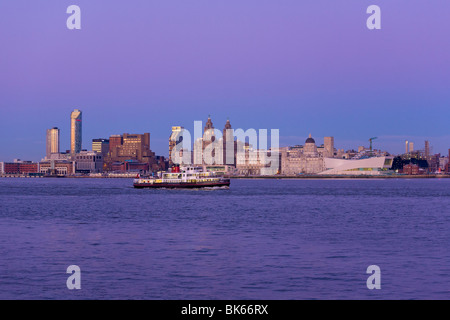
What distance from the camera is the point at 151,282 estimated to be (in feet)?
65.6

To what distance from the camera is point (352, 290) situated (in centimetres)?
1895

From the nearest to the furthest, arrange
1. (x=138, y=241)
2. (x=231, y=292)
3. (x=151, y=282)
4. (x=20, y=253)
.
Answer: (x=231, y=292) < (x=151, y=282) < (x=20, y=253) < (x=138, y=241)

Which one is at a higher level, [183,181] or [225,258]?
[183,181]

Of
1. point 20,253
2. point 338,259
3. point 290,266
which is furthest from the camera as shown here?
point 20,253

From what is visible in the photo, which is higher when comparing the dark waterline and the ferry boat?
the ferry boat

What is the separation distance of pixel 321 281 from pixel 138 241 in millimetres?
13215

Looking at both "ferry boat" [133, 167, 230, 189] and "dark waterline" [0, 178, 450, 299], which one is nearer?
"dark waterline" [0, 178, 450, 299]

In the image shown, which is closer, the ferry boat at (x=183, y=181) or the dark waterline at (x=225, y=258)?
the dark waterline at (x=225, y=258)

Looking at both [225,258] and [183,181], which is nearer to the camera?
[225,258]

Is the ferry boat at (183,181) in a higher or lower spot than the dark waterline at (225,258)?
higher
